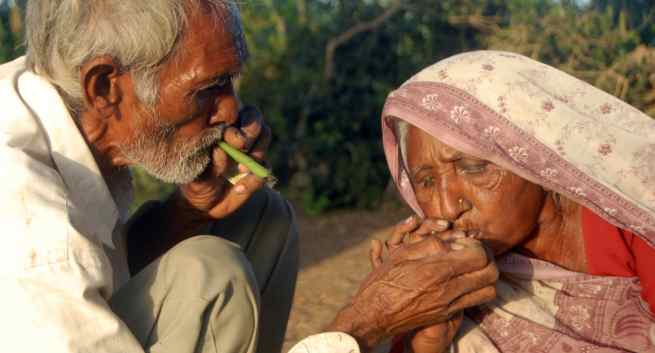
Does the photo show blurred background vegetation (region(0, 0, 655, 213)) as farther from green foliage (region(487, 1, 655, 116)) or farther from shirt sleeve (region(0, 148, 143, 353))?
shirt sleeve (region(0, 148, 143, 353))

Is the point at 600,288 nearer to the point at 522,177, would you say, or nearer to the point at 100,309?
the point at 522,177

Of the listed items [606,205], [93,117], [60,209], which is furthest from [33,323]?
[606,205]

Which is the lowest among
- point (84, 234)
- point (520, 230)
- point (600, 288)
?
point (600, 288)

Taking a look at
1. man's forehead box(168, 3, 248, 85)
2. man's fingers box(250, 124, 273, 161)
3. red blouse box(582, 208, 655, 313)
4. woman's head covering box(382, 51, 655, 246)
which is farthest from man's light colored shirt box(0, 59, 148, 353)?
red blouse box(582, 208, 655, 313)

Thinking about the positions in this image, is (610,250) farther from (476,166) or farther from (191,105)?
(191,105)

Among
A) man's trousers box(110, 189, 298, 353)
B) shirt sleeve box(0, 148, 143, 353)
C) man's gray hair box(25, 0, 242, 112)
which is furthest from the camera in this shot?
man's gray hair box(25, 0, 242, 112)

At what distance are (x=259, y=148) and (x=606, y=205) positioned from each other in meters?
1.23

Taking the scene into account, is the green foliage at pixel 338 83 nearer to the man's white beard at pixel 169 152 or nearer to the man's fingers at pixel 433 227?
the man's white beard at pixel 169 152

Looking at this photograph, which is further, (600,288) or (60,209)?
(600,288)

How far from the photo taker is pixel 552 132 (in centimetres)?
297

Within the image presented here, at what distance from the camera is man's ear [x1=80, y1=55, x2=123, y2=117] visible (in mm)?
2891

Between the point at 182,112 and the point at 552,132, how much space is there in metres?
1.24

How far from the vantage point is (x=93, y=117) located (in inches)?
117

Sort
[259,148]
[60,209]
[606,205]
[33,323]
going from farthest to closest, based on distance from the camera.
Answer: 1. [259,148]
2. [606,205]
3. [60,209]
4. [33,323]
